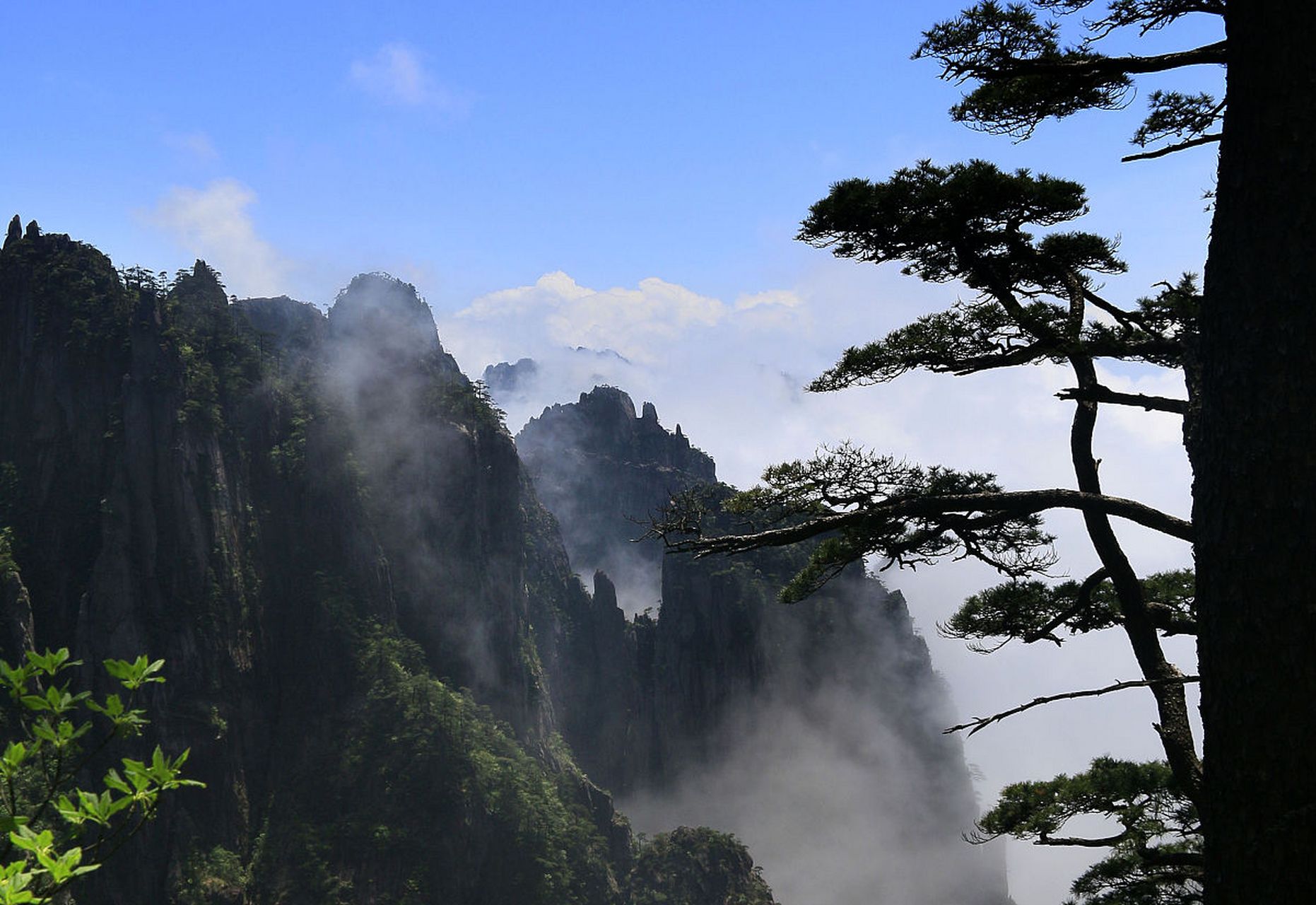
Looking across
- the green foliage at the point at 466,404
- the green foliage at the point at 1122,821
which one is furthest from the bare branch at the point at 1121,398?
the green foliage at the point at 466,404

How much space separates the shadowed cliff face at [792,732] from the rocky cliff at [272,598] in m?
23.8

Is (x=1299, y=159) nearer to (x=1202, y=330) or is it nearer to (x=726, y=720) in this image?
(x=1202, y=330)

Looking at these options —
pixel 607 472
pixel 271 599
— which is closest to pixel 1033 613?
pixel 271 599

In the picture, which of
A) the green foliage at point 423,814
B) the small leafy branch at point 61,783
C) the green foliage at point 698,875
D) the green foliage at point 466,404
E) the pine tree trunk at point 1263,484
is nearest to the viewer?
the small leafy branch at point 61,783

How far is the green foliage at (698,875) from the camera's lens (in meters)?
74.4

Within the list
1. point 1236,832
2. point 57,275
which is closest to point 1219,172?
point 1236,832

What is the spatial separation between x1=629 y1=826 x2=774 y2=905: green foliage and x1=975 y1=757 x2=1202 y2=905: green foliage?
226 feet

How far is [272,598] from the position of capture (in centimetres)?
7581

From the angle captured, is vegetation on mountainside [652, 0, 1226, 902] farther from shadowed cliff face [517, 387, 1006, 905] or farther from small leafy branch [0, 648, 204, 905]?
shadowed cliff face [517, 387, 1006, 905]

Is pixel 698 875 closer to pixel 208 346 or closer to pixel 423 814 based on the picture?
pixel 423 814

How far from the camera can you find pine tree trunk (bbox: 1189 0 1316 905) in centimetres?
489

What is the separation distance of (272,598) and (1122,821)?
75034 mm

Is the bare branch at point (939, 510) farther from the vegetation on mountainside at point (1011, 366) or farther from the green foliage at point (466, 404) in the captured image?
the green foliage at point (466, 404)

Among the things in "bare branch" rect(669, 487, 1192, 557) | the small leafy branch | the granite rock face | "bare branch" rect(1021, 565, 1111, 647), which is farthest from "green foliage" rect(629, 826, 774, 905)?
the small leafy branch
